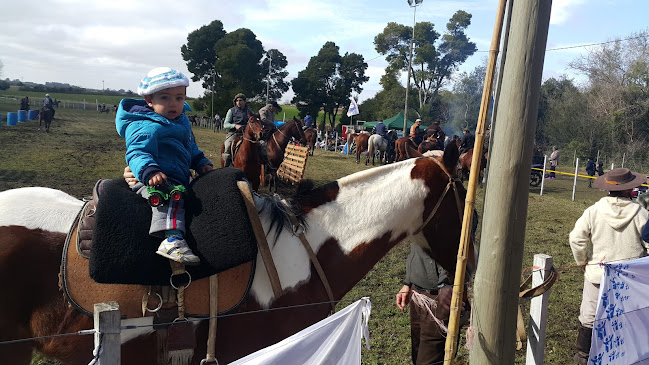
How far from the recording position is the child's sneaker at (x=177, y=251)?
6.33ft

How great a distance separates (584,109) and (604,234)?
116 feet

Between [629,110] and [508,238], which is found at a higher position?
[629,110]

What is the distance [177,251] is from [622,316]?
9.48 feet

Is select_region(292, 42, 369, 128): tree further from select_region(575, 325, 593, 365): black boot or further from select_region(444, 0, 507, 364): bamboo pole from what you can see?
select_region(444, 0, 507, 364): bamboo pole

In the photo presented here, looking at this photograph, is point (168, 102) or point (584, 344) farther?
point (584, 344)

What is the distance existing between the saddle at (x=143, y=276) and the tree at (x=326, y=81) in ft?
164

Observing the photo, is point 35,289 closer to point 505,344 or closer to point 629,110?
point 505,344

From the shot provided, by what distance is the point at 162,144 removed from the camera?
91.2 inches

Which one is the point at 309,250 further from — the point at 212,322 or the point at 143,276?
the point at 143,276

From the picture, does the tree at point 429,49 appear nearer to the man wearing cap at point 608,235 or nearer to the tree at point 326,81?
the tree at point 326,81

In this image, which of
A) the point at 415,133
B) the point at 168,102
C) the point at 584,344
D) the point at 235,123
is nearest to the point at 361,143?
the point at 415,133

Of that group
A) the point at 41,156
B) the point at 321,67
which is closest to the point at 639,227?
the point at 41,156

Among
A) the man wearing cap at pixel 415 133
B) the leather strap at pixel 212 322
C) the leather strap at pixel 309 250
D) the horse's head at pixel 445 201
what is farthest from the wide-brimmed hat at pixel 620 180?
the man wearing cap at pixel 415 133

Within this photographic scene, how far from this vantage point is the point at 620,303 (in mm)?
2904
